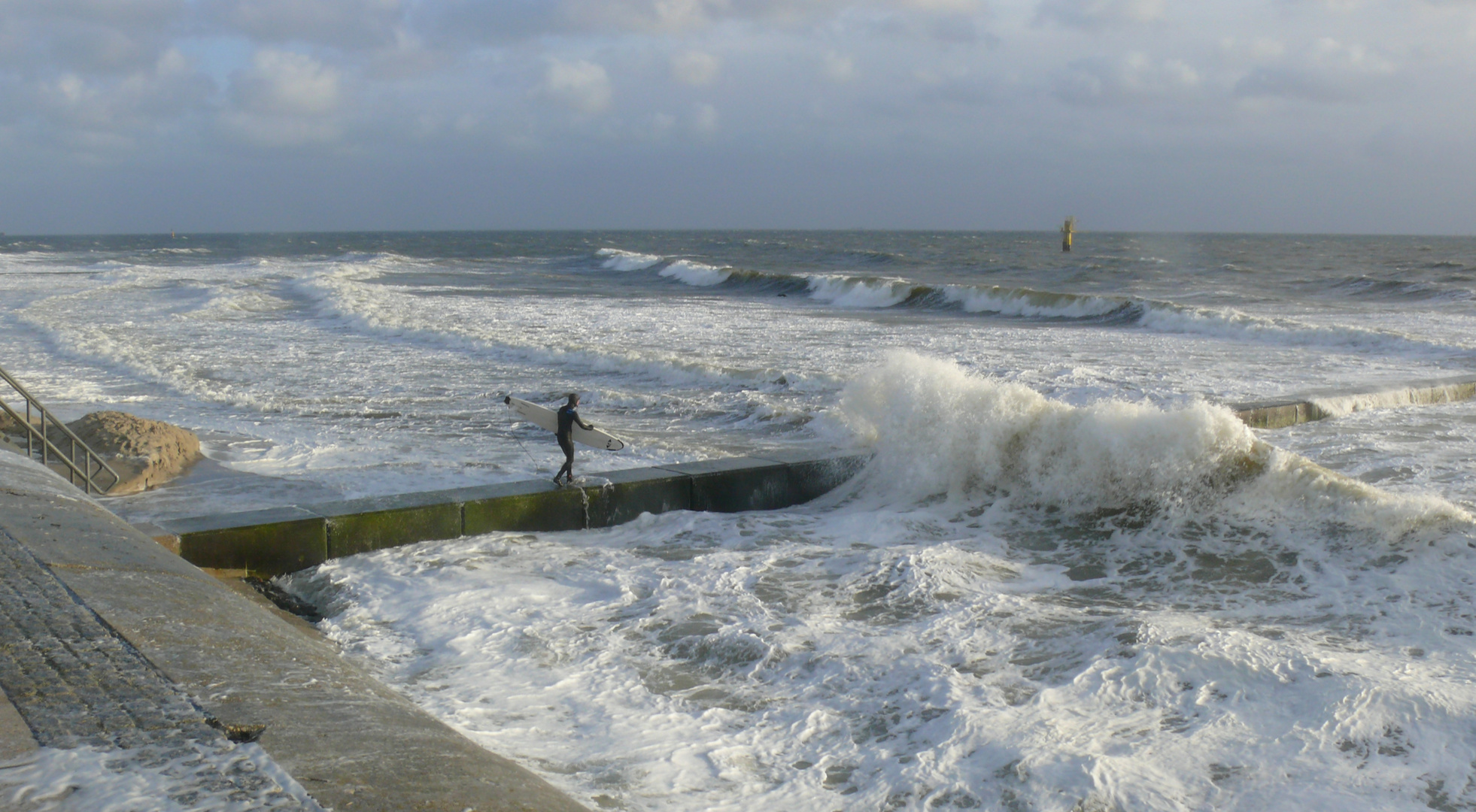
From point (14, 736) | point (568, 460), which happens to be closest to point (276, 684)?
point (14, 736)

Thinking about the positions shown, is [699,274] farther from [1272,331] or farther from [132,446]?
[132,446]

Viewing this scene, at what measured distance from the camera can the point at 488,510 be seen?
776 centimetres

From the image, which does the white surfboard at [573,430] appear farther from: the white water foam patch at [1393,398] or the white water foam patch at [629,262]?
the white water foam patch at [629,262]

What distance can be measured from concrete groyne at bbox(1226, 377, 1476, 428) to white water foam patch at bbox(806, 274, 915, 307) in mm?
21480

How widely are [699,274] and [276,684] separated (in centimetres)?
4366

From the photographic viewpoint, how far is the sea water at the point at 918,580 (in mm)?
4379

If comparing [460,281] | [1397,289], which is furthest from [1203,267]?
[460,281]

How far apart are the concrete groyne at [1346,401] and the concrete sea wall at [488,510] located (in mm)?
4776

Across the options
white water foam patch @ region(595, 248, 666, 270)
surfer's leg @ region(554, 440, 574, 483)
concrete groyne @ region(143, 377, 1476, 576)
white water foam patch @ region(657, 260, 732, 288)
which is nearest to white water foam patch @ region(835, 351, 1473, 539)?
concrete groyne @ region(143, 377, 1476, 576)

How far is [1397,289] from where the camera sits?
34219mm

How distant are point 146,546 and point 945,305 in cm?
2901

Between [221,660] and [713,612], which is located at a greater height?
[221,660]

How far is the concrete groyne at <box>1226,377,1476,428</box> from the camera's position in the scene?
37.0ft

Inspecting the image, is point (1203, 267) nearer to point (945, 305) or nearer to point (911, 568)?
point (945, 305)
